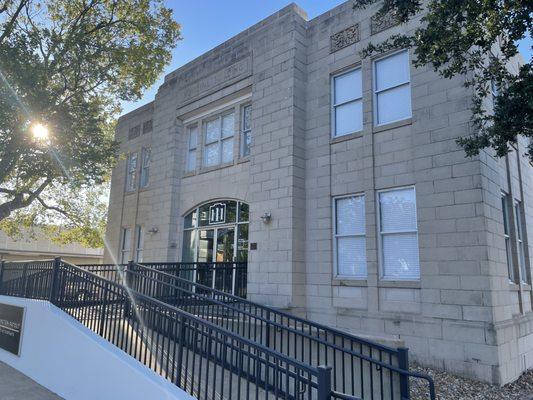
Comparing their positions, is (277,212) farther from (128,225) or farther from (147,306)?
(128,225)

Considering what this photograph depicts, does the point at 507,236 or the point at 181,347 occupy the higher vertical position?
the point at 507,236

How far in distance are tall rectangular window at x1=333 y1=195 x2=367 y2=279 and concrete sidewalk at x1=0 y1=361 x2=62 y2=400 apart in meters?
6.35

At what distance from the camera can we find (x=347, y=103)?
10.9 metres

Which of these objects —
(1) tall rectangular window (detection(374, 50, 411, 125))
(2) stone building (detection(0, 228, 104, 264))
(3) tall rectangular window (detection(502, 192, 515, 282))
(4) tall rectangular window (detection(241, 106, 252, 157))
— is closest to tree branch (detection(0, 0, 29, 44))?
(4) tall rectangular window (detection(241, 106, 252, 157))

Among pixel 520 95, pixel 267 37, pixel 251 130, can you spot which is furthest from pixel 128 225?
pixel 520 95

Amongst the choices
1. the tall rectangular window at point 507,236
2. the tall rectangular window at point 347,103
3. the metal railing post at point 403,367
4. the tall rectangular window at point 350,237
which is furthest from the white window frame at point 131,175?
the metal railing post at point 403,367

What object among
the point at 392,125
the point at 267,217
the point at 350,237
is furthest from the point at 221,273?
the point at 392,125

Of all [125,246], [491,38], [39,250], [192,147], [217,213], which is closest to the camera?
[491,38]

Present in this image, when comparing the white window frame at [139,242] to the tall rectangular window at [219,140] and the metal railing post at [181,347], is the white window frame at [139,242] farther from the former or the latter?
the metal railing post at [181,347]

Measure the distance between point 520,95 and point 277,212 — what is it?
623 cm

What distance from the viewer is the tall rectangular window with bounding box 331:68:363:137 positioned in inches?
418

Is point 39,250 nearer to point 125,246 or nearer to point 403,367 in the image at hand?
point 125,246

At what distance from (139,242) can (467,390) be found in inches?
508

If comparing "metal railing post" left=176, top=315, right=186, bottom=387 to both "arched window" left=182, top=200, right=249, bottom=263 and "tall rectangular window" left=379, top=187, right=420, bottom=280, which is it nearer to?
"tall rectangular window" left=379, top=187, right=420, bottom=280
